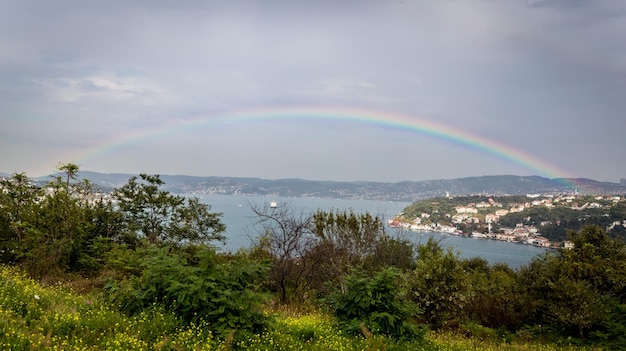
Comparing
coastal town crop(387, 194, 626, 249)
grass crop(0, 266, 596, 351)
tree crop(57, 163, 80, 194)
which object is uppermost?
tree crop(57, 163, 80, 194)

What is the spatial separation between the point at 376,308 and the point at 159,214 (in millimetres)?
17062

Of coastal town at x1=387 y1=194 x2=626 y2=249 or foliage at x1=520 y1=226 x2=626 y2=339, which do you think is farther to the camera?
coastal town at x1=387 y1=194 x2=626 y2=249

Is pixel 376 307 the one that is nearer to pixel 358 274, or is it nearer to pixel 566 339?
pixel 358 274

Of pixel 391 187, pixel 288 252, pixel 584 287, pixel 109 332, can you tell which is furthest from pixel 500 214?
pixel 109 332

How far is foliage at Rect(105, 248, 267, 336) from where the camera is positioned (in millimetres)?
6070

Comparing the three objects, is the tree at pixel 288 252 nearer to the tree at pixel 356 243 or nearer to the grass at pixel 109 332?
the tree at pixel 356 243

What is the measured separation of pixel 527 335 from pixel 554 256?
498cm

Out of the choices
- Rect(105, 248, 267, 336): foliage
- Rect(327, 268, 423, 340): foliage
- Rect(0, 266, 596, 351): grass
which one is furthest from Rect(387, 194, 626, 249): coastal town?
Rect(105, 248, 267, 336): foliage

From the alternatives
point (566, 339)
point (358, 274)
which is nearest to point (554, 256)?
point (566, 339)

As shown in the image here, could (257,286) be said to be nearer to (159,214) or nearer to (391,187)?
(159,214)

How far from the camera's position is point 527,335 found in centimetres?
1592

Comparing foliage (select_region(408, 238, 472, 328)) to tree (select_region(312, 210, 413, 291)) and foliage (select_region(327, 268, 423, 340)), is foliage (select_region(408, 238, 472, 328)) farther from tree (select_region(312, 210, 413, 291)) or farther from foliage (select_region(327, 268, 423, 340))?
tree (select_region(312, 210, 413, 291))

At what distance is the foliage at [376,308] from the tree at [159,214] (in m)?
13.6

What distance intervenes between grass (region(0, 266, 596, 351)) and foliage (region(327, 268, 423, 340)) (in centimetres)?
44
